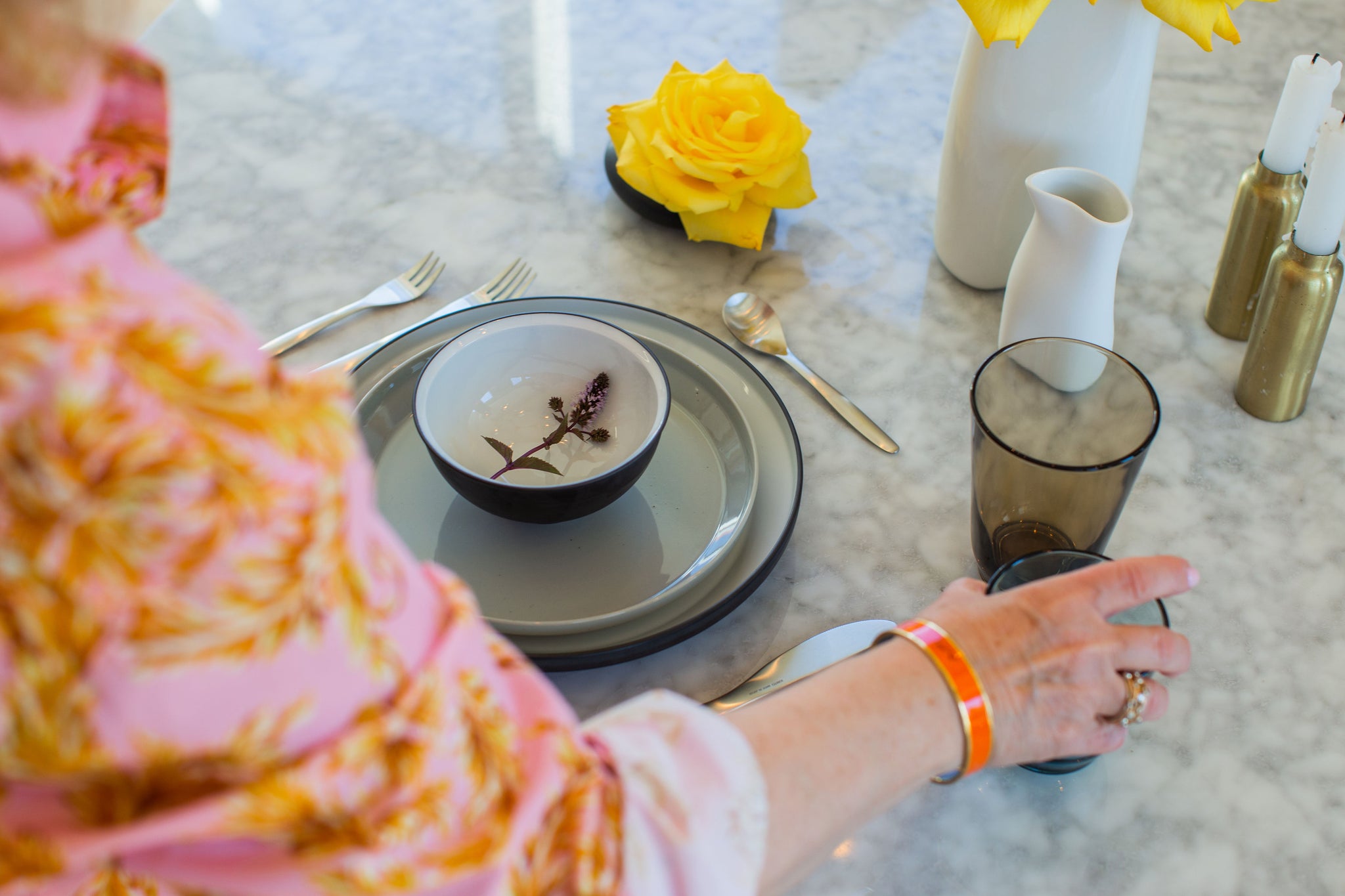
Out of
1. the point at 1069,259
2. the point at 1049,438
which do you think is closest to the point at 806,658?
the point at 1049,438

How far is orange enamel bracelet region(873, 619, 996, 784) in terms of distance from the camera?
55 cm

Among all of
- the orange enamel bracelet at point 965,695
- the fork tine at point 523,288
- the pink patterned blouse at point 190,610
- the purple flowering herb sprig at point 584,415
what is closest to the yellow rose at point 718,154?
the fork tine at point 523,288

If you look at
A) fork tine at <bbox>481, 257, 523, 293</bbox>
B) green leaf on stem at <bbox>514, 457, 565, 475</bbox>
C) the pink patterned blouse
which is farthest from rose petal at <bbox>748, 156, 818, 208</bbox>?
the pink patterned blouse

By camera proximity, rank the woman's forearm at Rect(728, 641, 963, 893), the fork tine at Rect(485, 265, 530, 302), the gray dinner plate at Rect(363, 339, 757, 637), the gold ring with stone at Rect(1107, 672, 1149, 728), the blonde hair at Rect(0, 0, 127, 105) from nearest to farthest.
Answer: the blonde hair at Rect(0, 0, 127, 105), the woman's forearm at Rect(728, 641, 963, 893), the gold ring with stone at Rect(1107, 672, 1149, 728), the gray dinner plate at Rect(363, 339, 757, 637), the fork tine at Rect(485, 265, 530, 302)

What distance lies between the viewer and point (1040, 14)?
2.37ft

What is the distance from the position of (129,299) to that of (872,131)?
961 millimetres

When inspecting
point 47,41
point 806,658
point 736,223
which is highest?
point 47,41

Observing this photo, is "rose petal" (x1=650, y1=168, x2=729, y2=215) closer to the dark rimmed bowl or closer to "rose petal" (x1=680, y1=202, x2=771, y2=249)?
"rose petal" (x1=680, y1=202, x2=771, y2=249)

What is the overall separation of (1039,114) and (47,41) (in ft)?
2.34

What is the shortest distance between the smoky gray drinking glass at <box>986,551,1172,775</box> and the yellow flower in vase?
0.35 metres

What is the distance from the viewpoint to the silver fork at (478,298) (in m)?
0.85

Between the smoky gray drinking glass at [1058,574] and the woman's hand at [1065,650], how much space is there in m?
0.02

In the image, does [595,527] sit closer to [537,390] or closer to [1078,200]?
[537,390]

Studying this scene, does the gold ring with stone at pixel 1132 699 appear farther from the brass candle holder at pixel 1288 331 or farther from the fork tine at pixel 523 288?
the fork tine at pixel 523 288
